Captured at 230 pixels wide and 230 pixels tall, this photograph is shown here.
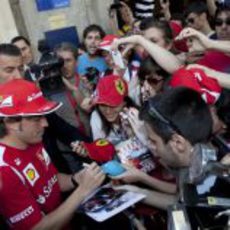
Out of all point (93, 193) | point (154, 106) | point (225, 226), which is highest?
point (154, 106)

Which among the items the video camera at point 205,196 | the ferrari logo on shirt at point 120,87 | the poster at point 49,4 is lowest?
the ferrari logo on shirt at point 120,87

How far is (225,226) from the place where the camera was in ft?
3.86

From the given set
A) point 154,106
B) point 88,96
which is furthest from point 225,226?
point 88,96

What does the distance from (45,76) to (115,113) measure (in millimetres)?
618

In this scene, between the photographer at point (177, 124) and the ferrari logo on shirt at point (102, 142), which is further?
the ferrari logo on shirt at point (102, 142)

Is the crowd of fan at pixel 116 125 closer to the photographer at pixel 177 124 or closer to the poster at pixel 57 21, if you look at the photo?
the photographer at pixel 177 124

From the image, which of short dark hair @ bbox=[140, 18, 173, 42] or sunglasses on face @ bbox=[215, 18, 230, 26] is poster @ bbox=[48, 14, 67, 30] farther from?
sunglasses on face @ bbox=[215, 18, 230, 26]

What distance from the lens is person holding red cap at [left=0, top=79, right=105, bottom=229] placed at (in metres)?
2.00

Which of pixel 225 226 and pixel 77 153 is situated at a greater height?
pixel 225 226

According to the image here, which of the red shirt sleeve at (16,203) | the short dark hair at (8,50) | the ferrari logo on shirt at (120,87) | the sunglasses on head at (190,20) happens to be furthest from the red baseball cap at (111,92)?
the sunglasses on head at (190,20)

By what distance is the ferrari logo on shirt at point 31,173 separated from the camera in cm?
207

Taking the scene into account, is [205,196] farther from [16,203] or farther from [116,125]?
[116,125]

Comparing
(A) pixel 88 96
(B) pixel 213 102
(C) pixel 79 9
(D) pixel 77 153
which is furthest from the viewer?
(C) pixel 79 9

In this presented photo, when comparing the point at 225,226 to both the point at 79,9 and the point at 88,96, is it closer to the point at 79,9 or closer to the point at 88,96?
the point at 88,96
